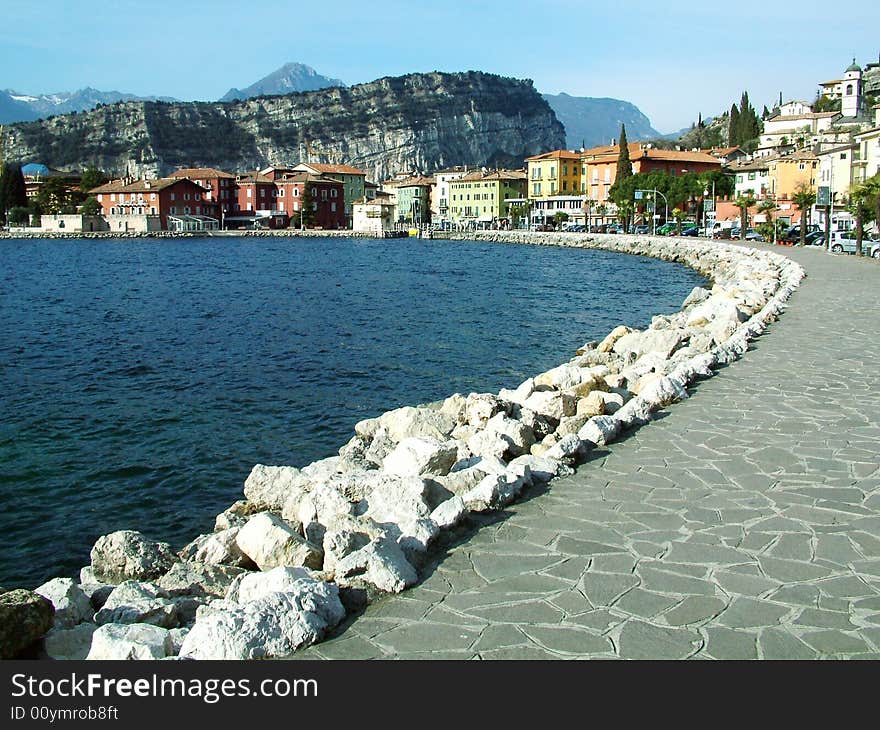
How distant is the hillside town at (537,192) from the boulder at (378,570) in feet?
240

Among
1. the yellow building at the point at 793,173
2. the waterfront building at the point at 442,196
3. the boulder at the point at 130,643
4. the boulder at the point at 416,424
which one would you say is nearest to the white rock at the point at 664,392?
the boulder at the point at 416,424

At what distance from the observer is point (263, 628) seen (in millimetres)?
4578

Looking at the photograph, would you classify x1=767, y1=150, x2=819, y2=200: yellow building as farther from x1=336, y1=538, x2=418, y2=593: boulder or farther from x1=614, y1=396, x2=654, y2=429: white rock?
x1=336, y1=538, x2=418, y2=593: boulder

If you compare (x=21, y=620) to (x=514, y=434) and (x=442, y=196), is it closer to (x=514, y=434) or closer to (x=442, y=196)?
(x=514, y=434)

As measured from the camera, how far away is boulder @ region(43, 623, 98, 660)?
5156mm

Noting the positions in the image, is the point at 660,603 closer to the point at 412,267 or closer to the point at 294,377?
the point at 294,377

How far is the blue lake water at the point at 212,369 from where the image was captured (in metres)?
11.2

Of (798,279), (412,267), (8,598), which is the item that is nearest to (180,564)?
(8,598)

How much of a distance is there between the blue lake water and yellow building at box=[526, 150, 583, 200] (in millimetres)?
71544

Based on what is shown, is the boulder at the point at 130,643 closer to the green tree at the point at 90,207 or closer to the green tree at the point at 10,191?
the green tree at the point at 90,207

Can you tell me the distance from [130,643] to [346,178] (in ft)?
478
